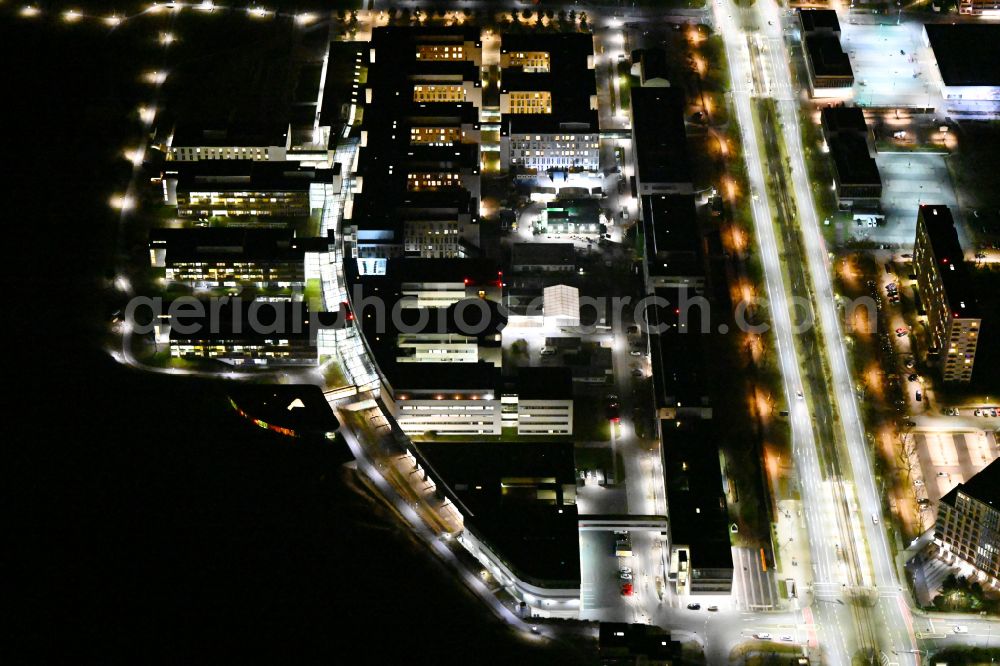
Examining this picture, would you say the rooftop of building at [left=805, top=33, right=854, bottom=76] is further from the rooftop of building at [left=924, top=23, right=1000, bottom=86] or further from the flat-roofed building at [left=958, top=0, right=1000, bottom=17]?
the flat-roofed building at [left=958, top=0, right=1000, bottom=17]

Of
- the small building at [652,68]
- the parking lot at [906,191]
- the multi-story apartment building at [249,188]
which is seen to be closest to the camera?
the parking lot at [906,191]

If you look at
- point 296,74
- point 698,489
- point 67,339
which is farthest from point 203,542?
point 296,74

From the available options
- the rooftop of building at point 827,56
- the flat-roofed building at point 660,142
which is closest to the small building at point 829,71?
A: the rooftop of building at point 827,56

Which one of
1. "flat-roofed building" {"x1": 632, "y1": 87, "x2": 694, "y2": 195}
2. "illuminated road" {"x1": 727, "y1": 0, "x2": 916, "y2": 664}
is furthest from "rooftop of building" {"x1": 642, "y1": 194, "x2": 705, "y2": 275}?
"illuminated road" {"x1": 727, "y1": 0, "x2": 916, "y2": 664}

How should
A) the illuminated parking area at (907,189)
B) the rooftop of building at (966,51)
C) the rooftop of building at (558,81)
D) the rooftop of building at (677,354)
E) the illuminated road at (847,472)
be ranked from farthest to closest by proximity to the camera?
the rooftop of building at (966,51), the rooftop of building at (558,81), the illuminated parking area at (907,189), the rooftop of building at (677,354), the illuminated road at (847,472)

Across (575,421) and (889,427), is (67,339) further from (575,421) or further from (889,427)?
(889,427)

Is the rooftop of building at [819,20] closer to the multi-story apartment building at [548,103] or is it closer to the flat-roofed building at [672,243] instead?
the multi-story apartment building at [548,103]
